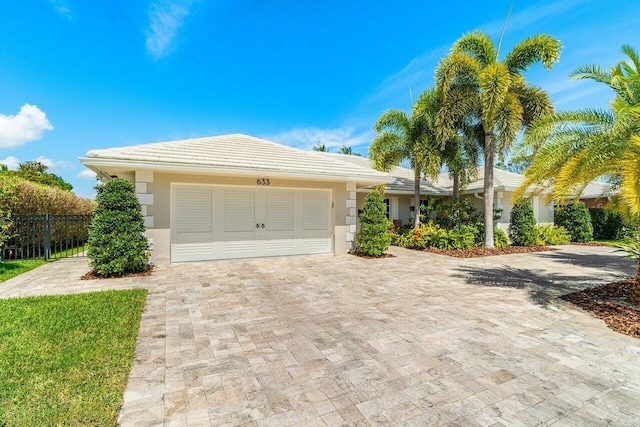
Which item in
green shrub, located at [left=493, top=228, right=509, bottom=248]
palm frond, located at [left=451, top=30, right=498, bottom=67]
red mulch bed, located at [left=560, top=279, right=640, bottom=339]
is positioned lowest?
red mulch bed, located at [left=560, top=279, right=640, bottom=339]

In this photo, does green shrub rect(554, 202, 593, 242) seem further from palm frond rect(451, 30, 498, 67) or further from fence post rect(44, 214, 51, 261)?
fence post rect(44, 214, 51, 261)

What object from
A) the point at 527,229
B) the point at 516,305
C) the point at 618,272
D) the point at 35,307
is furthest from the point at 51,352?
the point at 527,229

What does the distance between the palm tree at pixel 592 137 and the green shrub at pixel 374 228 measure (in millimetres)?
5237

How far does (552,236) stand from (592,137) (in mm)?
12998

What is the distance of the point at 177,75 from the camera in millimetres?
14359

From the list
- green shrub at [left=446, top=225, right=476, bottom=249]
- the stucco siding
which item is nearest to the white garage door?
the stucco siding

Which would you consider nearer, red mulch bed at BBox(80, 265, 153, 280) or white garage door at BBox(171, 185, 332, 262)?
red mulch bed at BBox(80, 265, 153, 280)

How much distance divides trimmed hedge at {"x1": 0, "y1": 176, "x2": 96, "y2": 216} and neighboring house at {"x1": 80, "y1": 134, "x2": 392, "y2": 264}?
8.24ft

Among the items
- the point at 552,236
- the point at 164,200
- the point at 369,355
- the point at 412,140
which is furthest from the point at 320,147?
the point at 369,355

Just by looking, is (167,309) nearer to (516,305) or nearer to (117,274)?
(117,274)

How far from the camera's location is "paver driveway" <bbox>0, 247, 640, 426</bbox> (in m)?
2.55

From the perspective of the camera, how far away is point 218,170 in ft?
29.5

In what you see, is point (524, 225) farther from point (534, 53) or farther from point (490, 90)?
point (534, 53)

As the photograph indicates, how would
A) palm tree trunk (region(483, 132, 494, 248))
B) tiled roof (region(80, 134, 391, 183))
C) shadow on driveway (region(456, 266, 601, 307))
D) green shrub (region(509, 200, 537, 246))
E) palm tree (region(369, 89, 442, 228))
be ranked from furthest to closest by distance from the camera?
green shrub (region(509, 200, 537, 246)) → palm tree (region(369, 89, 442, 228)) → palm tree trunk (region(483, 132, 494, 248)) → tiled roof (region(80, 134, 391, 183)) → shadow on driveway (region(456, 266, 601, 307))
